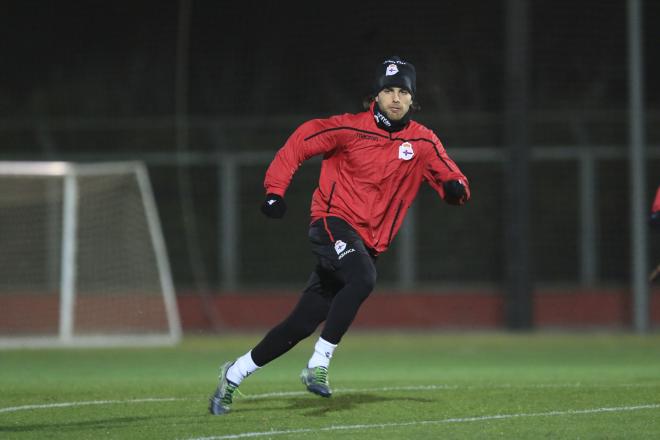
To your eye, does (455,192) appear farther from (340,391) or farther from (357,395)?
(340,391)

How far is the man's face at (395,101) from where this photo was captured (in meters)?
7.07

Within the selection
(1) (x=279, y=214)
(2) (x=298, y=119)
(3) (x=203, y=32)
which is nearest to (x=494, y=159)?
(2) (x=298, y=119)

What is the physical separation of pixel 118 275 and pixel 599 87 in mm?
7355

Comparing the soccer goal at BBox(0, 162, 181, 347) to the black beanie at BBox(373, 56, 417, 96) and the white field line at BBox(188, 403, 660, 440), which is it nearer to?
the black beanie at BBox(373, 56, 417, 96)

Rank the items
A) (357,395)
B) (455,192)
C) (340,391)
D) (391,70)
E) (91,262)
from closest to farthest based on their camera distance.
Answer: (455,192) < (391,70) < (357,395) < (340,391) < (91,262)

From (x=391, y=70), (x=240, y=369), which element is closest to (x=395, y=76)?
(x=391, y=70)

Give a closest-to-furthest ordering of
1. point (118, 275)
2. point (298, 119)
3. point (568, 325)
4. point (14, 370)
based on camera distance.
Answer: point (14, 370), point (118, 275), point (568, 325), point (298, 119)

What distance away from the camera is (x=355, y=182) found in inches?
281

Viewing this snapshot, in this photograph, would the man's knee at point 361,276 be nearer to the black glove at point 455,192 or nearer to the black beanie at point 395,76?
the black glove at point 455,192

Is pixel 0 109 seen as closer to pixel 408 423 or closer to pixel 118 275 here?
pixel 118 275

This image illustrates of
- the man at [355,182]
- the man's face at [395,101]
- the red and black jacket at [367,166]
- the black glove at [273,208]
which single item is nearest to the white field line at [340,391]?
the man at [355,182]

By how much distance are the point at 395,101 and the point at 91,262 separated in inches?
318

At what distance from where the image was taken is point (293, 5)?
17.0 meters

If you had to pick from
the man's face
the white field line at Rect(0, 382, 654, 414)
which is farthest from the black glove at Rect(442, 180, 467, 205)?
the white field line at Rect(0, 382, 654, 414)
